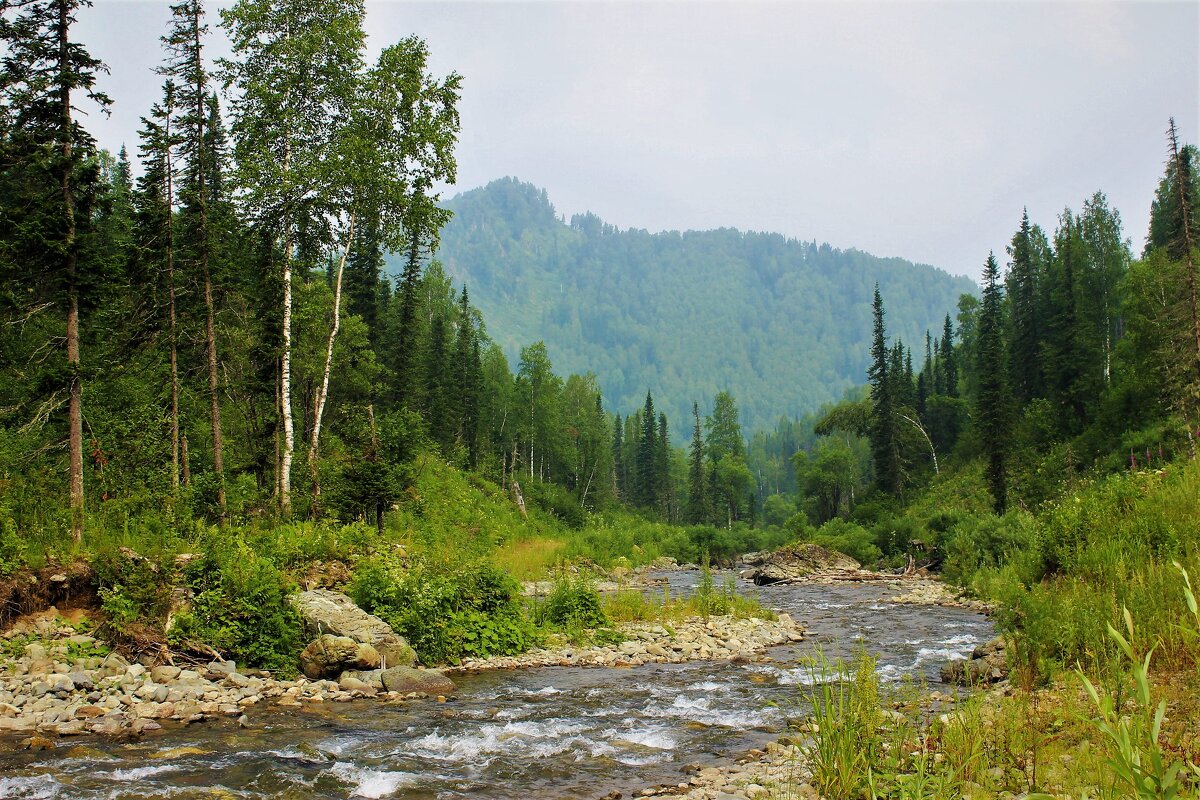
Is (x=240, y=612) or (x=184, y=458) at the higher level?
(x=184, y=458)

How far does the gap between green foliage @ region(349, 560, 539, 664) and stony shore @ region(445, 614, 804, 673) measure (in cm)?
44

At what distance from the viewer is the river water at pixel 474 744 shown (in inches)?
298

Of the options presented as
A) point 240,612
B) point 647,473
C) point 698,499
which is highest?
→ point 647,473

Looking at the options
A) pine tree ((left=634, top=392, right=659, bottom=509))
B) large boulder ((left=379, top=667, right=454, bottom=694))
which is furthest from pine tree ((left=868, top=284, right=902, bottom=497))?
large boulder ((left=379, top=667, right=454, bottom=694))

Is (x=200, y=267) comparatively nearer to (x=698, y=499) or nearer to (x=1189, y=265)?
(x=1189, y=265)

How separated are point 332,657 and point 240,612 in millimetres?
1949

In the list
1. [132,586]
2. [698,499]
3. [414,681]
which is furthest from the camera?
[698,499]

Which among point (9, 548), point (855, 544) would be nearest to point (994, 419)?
point (855, 544)

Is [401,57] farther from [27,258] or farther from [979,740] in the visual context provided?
[979,740]

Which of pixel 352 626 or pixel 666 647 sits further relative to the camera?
pixel 666 647

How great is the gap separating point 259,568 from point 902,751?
11627 millimetres

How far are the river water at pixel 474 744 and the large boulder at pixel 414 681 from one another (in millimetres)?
429

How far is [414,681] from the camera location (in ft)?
40.5

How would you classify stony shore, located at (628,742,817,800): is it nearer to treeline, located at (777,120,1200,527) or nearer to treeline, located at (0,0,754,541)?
treeline, located at (0,0,754,541)
